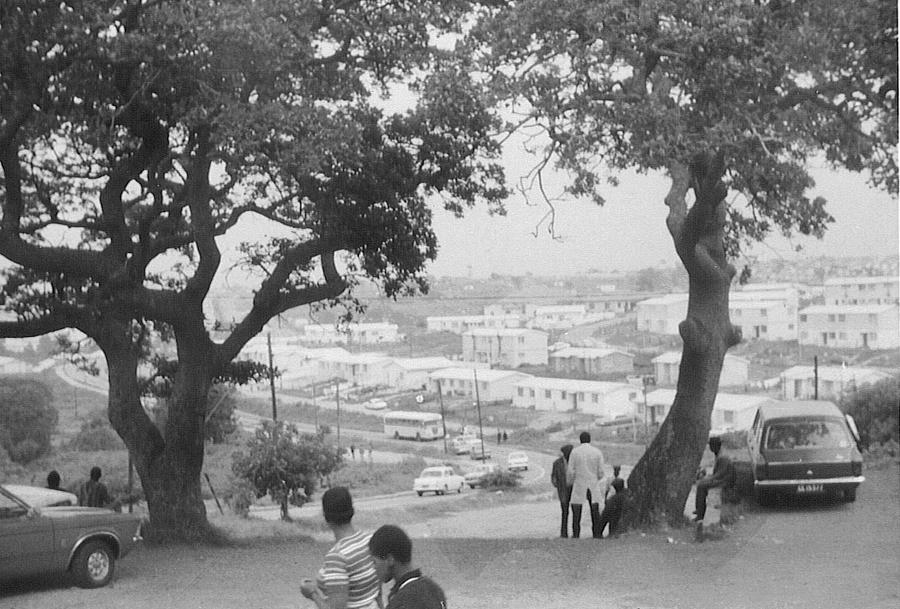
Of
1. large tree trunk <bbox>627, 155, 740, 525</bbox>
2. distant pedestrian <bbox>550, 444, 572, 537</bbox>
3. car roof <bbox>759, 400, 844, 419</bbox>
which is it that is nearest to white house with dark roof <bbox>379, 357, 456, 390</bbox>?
distant pedestrian <bbox>550, 444, 572, 537</bbox>

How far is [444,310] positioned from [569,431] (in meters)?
1.13

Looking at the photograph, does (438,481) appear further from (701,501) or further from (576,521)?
(701,501)

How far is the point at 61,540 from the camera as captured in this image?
5828 mm

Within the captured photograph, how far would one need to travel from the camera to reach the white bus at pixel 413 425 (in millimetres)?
6477

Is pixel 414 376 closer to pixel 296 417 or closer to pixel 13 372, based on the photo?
pixel 296 417

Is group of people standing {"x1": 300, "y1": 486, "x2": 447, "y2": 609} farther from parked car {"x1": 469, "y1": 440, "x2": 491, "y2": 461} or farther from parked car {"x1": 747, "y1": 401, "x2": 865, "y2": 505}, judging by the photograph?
parked car {"x1": 747, "y1": 401, "x2": 865, "y2": 505}

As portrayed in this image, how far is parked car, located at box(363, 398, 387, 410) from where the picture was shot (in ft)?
21.7

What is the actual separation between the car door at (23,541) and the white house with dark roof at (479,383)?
2.36m

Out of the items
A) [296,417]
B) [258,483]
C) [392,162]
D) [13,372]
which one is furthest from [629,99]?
[13,372]

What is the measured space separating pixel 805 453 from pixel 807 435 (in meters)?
0.15

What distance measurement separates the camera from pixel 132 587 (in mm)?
6062

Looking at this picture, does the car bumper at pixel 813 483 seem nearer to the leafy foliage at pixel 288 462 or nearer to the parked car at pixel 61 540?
the leafy foliage at pixel 288 462

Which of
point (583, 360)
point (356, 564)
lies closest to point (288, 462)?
point (583, 360)

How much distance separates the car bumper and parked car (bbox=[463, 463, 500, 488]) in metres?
2.73
